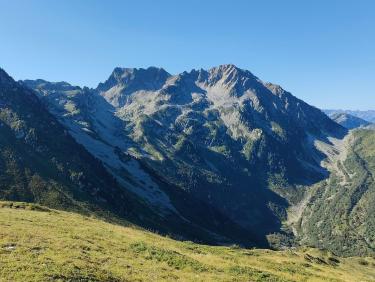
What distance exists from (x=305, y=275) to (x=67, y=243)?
29672 mm

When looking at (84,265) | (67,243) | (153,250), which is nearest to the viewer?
(84,265)

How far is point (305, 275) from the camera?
2099 inches

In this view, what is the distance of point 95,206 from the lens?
19912 centimetres

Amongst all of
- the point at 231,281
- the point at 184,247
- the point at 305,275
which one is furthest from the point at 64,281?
the point at 305,275

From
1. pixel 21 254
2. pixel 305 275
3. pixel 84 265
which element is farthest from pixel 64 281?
pixel 305 275

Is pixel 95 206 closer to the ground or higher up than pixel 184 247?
closer to the ground

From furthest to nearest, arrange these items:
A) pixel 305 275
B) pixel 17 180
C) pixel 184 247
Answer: pixel 17 180 → pixel 184 247 → pixel 305 275

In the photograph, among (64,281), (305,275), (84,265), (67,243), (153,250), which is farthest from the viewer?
(305,275)

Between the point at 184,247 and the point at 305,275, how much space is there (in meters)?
16.2

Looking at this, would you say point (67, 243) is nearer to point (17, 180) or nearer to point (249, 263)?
point (249, 263)

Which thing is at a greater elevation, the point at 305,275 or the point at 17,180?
the point at 305,275

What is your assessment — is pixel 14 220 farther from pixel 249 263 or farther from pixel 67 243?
pixel 249 263

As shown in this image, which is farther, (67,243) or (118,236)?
(118,236)

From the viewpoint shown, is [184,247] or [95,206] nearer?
[184,247]
